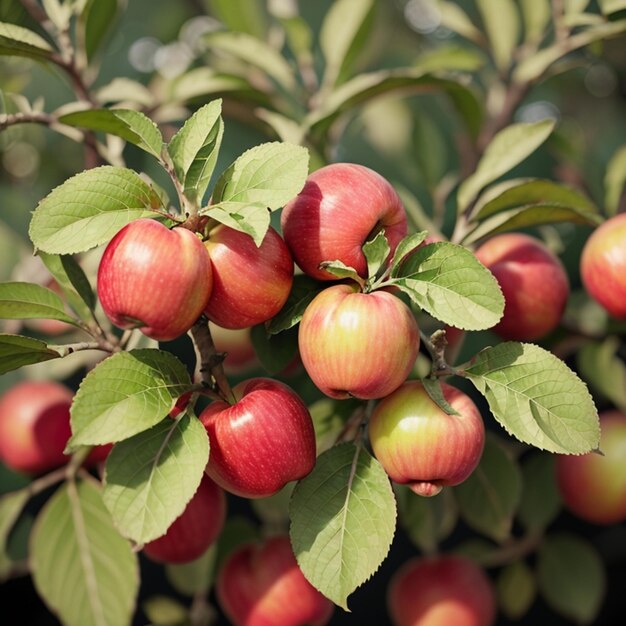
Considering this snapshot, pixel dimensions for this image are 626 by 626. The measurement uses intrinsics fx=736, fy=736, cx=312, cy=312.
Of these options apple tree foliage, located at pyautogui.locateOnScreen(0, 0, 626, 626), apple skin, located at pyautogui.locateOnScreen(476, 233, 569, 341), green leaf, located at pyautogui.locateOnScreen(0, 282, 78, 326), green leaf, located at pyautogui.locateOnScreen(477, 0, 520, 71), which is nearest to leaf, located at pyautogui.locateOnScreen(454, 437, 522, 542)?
apple tree foliage, located at pyautogui.locateOnScreen(0, 0, 626, 626)

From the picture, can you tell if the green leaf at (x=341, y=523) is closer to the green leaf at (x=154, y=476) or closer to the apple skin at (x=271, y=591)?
the green leaf at (x=154, y=476)

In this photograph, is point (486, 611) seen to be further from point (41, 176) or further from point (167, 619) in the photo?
point (41, 176)

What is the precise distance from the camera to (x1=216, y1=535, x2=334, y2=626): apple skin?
81cm

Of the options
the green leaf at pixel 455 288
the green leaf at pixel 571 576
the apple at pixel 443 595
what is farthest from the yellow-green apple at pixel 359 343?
the green leaf at pixel 571 576

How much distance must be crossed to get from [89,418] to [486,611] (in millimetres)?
670

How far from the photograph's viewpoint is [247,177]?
1.84 ft

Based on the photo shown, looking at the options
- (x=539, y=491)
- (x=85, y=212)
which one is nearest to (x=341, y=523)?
(x=85, y=212)

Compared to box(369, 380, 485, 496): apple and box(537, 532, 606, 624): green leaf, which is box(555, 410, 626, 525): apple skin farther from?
box(369, 380, 485, 496): apple

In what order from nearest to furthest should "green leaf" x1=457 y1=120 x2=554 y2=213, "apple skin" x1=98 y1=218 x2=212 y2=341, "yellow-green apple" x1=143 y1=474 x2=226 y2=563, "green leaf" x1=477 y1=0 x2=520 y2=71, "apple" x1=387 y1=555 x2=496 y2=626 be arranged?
"apple skin" x1=98 y1=218 x2=212 y2=341 → "yellow-green apple" x1=143 y1=474 x2=226 y2=563 → "green leaf" x1=457 y1=120 x2=554 y2=213 → "apple" x1=387 y1=555 x2=496 y2=626 → "green leaf" x1=477 y1=0 x2=520 y2=71

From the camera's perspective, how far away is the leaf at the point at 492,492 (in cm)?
79

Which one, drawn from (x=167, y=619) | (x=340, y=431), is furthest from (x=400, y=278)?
(x=167, y=619)

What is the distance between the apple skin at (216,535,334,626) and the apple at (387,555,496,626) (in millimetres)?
163

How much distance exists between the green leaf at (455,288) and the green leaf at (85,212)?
214 mm

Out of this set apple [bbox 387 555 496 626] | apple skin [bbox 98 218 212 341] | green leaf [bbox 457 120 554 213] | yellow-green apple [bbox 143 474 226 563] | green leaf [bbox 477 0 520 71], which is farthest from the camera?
green leaf [bbox 477 0 520 71]
